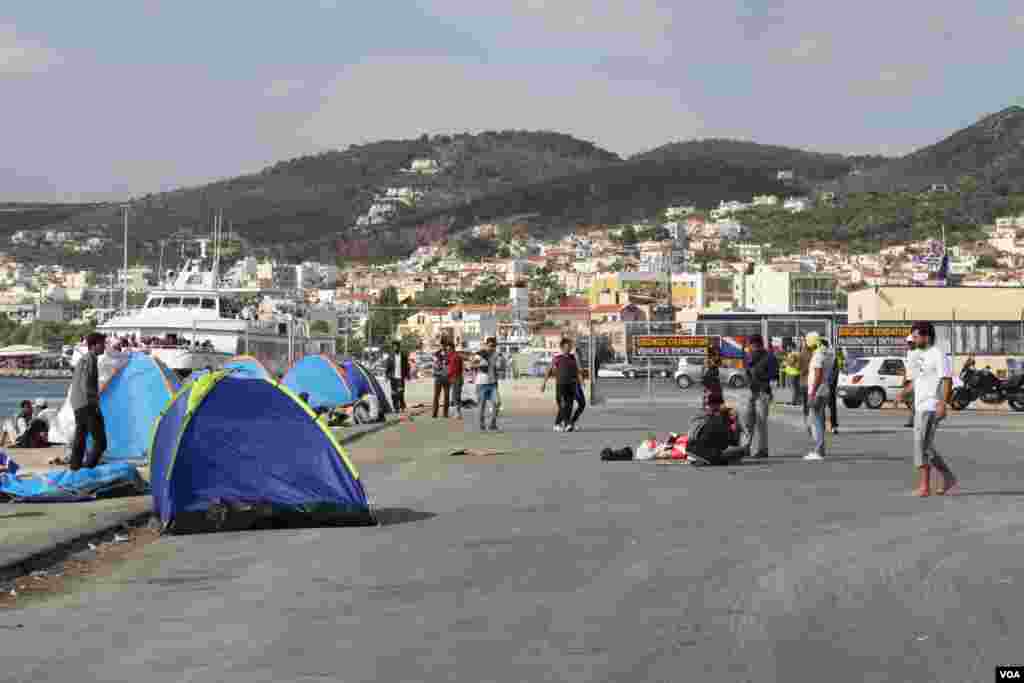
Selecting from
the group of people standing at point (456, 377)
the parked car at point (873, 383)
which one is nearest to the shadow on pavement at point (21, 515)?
the group of people standing at point (456, 377)

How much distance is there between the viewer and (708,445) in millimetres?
20406

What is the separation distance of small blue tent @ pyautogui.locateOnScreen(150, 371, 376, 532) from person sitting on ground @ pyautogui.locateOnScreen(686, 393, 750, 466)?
283 inches

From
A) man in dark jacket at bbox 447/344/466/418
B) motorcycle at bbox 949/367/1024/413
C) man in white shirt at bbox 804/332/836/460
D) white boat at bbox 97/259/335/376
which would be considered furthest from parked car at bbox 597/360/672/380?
man in white shirt at bbox 804/332/836/460

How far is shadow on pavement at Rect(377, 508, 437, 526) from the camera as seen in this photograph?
14.3 meters

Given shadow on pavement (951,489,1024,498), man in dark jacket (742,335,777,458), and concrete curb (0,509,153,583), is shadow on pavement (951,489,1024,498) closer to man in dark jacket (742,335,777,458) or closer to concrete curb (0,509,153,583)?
man in dark jacket (742,335,777,458)

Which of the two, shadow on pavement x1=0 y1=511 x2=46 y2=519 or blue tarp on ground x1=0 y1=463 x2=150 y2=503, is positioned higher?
blue tarp on ground x1=0 y1=463 x2=150 y2=503

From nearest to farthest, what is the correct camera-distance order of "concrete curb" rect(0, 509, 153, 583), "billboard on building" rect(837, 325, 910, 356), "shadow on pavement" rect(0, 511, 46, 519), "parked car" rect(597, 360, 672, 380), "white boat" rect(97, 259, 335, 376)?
1. "concrete curb" rect(0, 509, 153, 583)
2. "shadow on pavement" rect(0, 511, 46, 519)
3. "billboard on building" rect(837, 325, 910, 356)
4. "white boat" rect(97, 259, 335, 376)
5. "parked car" rect(597, 360, 672, 380)

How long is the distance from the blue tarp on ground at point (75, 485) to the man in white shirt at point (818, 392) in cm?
871

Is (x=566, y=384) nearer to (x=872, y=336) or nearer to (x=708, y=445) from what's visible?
(x=708, y=445)

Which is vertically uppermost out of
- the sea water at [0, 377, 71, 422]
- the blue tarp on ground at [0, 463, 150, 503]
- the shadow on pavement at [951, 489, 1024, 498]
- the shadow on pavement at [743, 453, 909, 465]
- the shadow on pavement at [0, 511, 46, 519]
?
the blue tarp on ground at [0, 463, 150, 503]

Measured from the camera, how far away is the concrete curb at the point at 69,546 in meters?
11.3

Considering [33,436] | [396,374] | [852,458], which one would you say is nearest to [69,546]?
[852,458]

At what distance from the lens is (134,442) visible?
24.0 meters

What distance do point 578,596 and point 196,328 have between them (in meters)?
51.6
